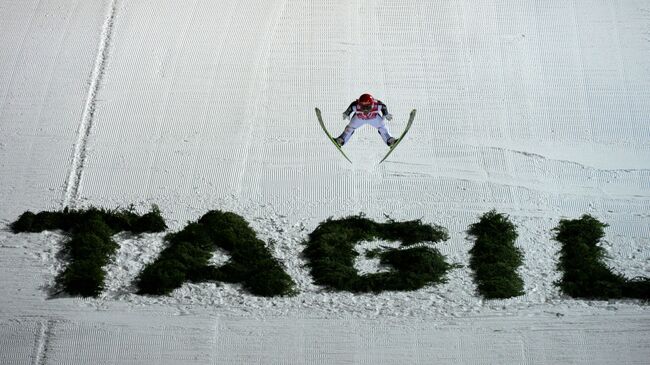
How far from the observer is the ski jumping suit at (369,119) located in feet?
34.4

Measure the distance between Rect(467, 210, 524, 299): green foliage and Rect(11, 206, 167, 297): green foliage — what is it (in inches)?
118

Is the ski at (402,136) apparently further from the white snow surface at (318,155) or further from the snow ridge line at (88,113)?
the snow ridge line at (88,113)

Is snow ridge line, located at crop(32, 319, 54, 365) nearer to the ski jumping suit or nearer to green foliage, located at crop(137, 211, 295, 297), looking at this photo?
green foliage, located at crop(137, 211, 295, 297)

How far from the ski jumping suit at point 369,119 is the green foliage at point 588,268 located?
2.02 m

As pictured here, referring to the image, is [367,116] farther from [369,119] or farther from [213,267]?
[213,267]

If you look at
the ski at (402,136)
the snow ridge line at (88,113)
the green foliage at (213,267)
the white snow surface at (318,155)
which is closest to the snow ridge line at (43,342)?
the white snow surface at (318,155)

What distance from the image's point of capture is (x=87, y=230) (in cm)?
997

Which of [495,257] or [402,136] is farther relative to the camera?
[402,136]

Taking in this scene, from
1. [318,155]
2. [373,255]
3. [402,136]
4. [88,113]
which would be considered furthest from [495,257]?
[88,113]

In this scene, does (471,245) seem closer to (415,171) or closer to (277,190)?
(415,171)

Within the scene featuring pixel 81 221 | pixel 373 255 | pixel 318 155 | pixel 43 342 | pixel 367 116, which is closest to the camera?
pixel 43 342

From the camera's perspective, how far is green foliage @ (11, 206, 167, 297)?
954 cm

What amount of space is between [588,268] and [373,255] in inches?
78.3

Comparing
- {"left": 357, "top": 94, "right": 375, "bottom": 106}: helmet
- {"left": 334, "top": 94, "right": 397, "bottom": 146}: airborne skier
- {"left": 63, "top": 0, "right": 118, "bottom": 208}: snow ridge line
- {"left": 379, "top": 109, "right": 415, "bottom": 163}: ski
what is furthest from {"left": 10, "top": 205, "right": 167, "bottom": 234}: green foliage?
{"left": 379, "top": 109, "right": 415, "bottom": 163}: ski
